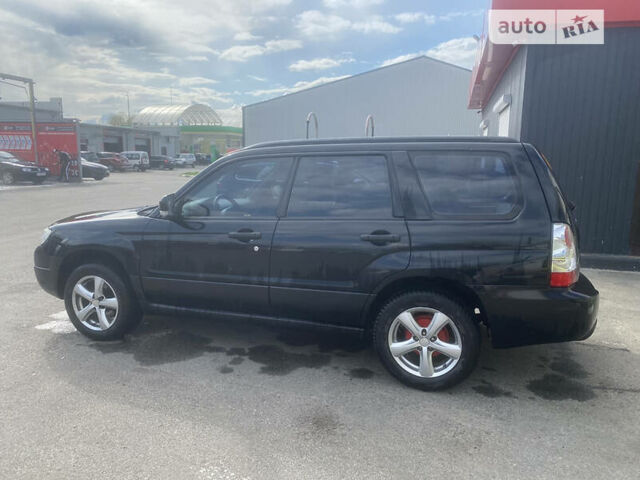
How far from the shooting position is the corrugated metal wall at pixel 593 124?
6945mm

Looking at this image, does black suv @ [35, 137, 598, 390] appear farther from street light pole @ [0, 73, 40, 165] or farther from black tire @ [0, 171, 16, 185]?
street light pole @ [0, 73, 40, 165]

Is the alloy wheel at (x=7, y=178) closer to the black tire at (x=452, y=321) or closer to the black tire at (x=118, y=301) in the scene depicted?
the black tire at (x=118, y=301)

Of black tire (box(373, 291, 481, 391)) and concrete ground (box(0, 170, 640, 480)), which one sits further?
black tire (box(373, 291, 481, 391))

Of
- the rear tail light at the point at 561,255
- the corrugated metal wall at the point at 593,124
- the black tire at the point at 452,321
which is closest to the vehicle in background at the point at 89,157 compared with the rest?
the corrugated metal wall at the point at 593,124

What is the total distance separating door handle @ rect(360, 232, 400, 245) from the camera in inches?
131

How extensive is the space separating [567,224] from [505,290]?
0.59 meters

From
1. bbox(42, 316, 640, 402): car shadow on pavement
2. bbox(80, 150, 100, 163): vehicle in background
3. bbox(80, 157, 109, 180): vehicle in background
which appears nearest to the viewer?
bbox(42, 316, 640, 402): car shadow on pavement

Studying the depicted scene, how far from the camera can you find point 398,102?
91.4 feet

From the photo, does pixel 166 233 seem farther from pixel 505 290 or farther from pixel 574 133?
pixel 574 133

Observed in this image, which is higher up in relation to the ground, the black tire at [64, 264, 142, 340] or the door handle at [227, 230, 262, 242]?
the door handle at [227, 230, 262, 242]

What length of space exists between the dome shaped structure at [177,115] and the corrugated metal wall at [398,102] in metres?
80.3

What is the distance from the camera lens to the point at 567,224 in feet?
10.3

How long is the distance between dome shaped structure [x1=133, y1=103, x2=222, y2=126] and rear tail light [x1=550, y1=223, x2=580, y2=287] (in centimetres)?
10649

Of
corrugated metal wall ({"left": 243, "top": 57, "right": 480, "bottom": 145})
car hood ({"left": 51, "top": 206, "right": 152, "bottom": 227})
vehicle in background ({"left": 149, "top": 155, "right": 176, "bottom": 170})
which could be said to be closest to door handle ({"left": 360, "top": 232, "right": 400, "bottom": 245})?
car hood ({"left": 51, "top": 206, "right": 152, "bottom": 227})
